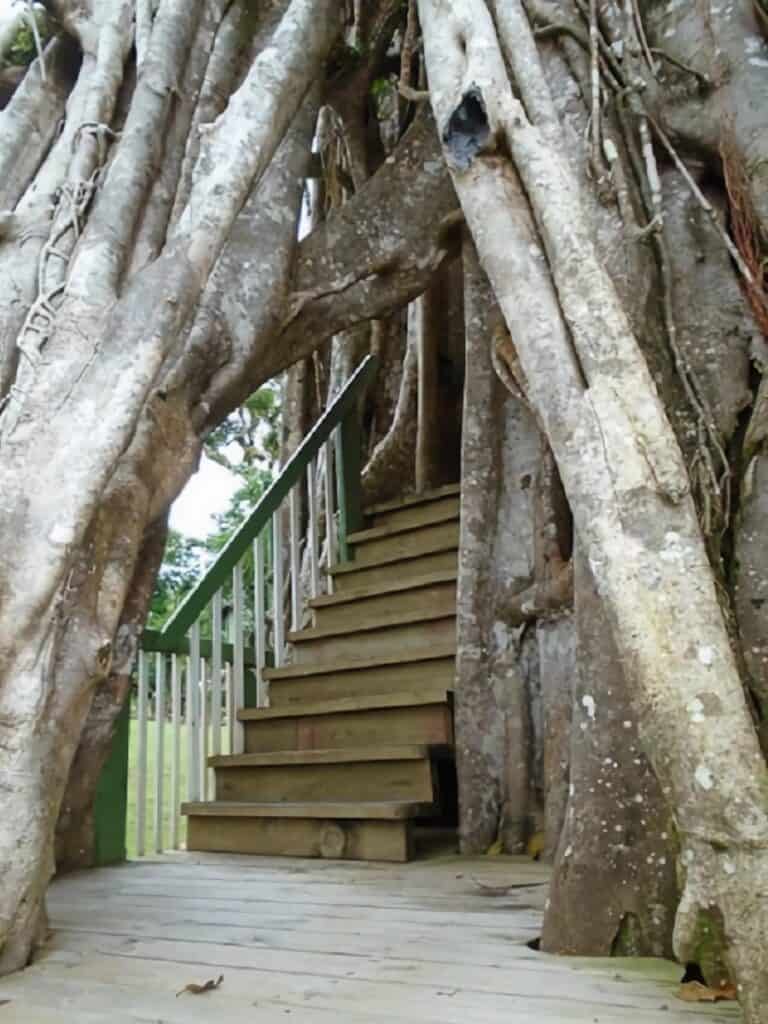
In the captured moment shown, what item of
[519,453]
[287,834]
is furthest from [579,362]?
[287,834]

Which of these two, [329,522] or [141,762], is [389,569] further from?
[141,762]

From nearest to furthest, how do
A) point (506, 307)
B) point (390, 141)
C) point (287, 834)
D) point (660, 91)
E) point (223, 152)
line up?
point (506, 307)
point (223, 152)
point (660, 91)
point (287, 834)
point (390, 141)

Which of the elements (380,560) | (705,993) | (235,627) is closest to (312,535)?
(380,560)

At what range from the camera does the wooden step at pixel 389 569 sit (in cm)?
418

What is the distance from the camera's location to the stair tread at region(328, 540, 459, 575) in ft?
13.8

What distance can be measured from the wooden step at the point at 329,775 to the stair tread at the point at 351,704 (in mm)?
184

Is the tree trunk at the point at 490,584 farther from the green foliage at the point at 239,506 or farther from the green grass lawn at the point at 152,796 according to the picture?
the green foliage at the point at 239,506

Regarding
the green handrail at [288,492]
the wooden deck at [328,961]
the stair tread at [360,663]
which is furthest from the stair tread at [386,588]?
the wooden deck at [328,961]

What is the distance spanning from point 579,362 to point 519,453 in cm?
177

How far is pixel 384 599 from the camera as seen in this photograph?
4.09 metres

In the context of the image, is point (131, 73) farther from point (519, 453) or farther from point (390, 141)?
point (390, 141)

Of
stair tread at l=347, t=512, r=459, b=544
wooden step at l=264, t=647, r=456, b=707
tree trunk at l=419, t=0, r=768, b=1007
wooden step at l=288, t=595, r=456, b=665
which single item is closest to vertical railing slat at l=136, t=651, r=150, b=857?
wooden step at l=264, t=647, r=456, b=707

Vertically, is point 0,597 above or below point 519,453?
below

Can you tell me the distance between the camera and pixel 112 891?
8.36 ft
